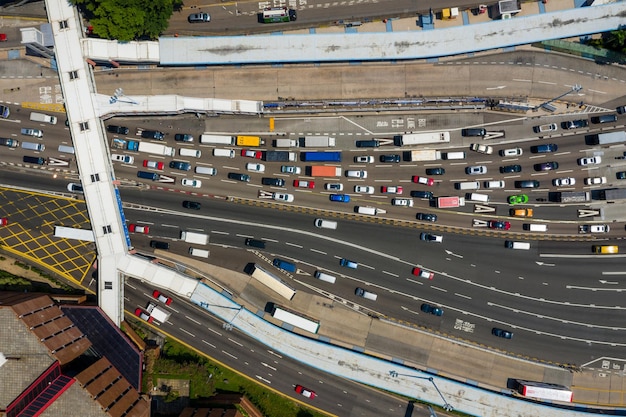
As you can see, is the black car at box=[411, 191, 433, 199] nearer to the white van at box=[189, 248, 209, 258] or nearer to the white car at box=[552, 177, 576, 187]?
the white car at box=[552, 177, 576, 187]

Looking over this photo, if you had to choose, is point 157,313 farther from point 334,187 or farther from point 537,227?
point 537,227

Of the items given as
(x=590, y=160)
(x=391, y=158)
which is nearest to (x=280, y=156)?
(x=391, y=158)

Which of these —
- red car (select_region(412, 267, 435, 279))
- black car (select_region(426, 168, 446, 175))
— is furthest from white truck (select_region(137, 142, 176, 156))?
red car (select_region(412, 267, 435, 279))

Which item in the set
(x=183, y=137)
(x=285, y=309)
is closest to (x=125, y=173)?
(x=183, y=137)

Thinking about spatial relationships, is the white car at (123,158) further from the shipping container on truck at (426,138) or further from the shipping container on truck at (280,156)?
the shipping container on truck at (426,138)

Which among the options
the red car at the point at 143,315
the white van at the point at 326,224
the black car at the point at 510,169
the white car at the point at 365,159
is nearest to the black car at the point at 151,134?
the red car at the point at 143,315

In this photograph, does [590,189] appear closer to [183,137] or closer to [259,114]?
[259,114]

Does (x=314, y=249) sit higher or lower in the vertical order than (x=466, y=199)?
lower
